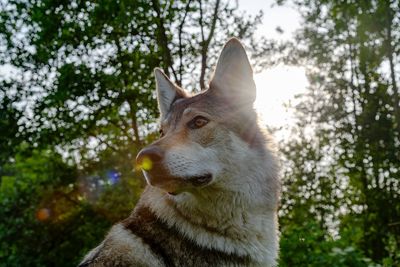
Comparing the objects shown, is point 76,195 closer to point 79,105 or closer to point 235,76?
point 79,105

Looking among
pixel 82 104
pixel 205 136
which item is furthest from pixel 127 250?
pixel 82 104

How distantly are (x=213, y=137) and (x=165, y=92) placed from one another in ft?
3.39

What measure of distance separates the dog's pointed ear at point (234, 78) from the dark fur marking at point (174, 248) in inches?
54.5

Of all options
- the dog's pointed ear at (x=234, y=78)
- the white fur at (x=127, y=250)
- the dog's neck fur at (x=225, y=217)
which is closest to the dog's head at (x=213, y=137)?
the dog's pointed ear at (x=234, y=78)

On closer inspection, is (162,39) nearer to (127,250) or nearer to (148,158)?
(148,158)

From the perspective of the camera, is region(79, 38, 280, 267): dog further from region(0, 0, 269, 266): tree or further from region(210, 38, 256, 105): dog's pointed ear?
region(0, 0, 269, 266): tree

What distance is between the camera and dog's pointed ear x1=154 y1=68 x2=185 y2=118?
4645 mm

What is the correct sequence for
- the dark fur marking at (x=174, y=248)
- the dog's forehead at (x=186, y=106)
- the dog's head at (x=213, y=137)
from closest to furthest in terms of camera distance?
the dark fur marking at (x=174, y=248) < the dog's head at (x=213, y=137) < the dog's forehead at (x=186, y=106)

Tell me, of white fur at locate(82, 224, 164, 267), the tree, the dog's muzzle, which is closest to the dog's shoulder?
white fur at locate(82, 224, 164, 267)

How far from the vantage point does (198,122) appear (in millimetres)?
3988

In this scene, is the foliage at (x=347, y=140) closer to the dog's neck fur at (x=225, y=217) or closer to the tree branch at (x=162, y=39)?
the tree branch at (x=162, y=39)

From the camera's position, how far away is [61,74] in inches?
459

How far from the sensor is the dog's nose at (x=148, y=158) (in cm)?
343

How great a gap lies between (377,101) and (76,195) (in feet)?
41.9
